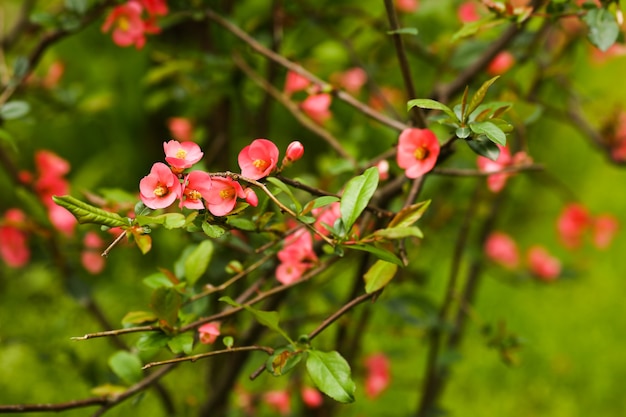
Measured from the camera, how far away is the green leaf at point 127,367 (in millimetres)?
769

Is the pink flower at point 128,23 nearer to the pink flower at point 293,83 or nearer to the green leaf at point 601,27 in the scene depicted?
the pink flower at point 293,83

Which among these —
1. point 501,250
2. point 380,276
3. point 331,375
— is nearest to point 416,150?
point 380,276

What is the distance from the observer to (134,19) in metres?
0.88

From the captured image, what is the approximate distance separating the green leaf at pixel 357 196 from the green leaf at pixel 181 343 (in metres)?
0.18

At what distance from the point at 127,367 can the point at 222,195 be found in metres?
0.33

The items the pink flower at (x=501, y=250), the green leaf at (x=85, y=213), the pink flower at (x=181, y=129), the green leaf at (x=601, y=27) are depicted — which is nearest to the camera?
the green leaf at (x=85, y=213)

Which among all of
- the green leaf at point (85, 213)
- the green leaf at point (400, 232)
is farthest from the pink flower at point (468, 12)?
the green leaf at point (85, 213)

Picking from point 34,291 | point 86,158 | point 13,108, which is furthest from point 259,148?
point 86,158

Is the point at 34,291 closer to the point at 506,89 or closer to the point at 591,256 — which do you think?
the point at 506,89

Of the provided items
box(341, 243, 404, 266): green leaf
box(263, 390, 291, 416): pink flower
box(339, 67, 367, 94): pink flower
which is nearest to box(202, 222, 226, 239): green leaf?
box(341, 243, 404, 266): green leaf

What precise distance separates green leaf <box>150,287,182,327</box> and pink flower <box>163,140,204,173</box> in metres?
0.15

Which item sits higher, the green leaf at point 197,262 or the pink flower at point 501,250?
the green leaf at point 197,262

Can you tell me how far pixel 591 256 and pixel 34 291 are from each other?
1.75 meters

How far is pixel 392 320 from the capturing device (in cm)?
178
